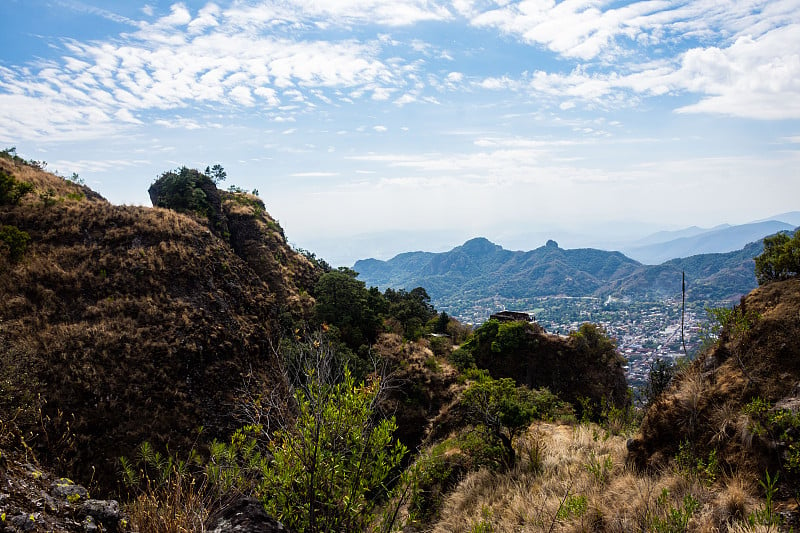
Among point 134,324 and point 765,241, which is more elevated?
point 765,241

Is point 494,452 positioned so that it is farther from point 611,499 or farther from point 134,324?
point 134,324

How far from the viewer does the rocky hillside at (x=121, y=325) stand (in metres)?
12.5

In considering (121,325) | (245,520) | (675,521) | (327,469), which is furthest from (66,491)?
(121,325)

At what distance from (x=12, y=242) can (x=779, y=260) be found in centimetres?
2457

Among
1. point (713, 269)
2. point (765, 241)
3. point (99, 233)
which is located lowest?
point (713, 269)

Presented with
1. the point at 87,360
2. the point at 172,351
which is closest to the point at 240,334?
the point at 172,351

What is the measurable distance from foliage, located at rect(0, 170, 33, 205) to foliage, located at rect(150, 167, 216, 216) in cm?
764

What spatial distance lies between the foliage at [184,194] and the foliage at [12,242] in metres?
9.59

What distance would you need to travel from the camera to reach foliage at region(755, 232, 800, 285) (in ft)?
20.0

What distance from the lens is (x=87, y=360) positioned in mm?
13609

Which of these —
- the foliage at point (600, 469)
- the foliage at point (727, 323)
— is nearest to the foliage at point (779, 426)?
the foliage at point (727, 323)

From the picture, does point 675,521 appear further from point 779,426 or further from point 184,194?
point 184,194

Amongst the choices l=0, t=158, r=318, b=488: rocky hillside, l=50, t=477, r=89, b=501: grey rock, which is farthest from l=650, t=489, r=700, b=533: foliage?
l=0, t=158, r=318, b=488: rocky hillside

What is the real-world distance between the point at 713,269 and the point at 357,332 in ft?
548
